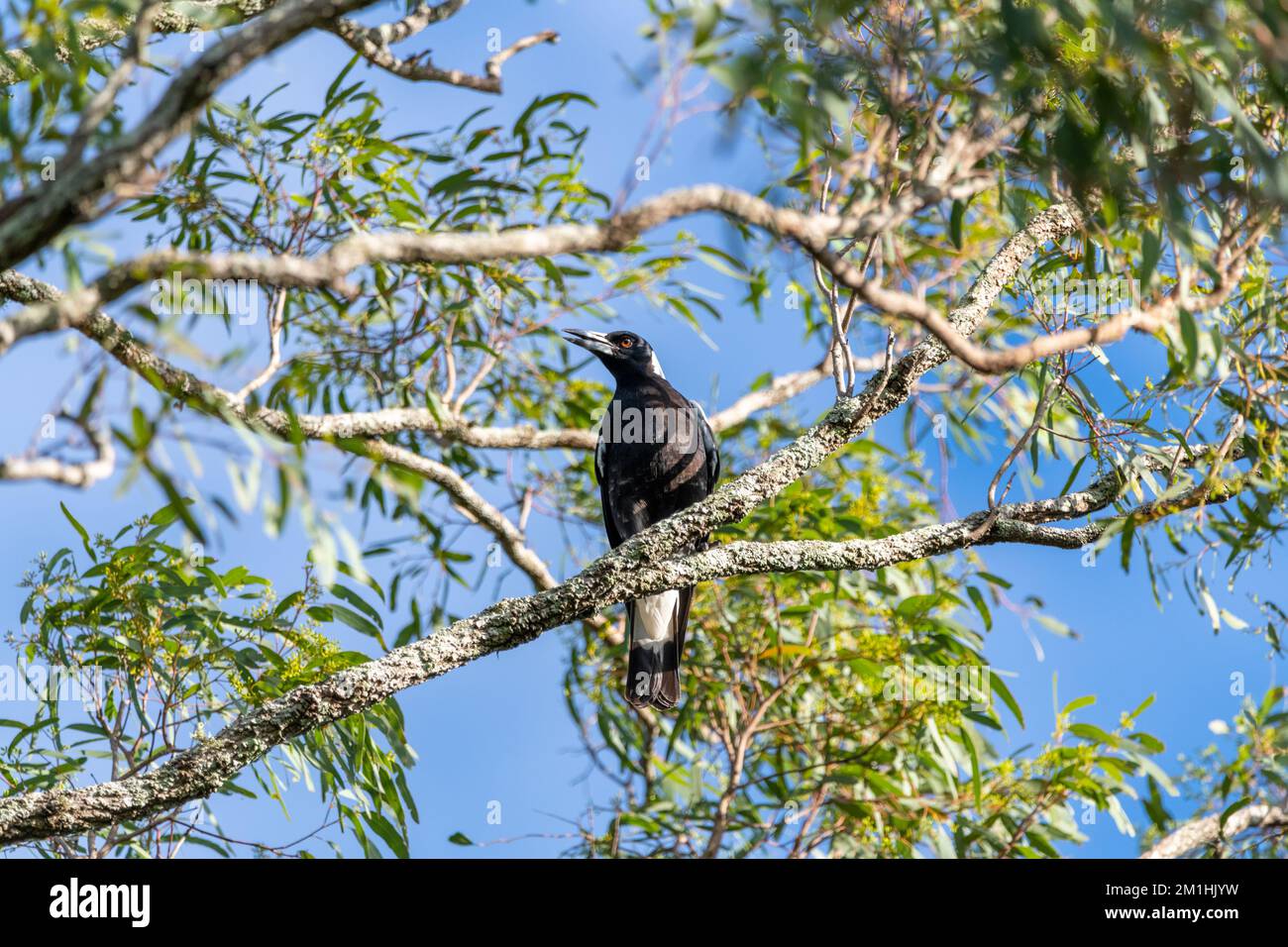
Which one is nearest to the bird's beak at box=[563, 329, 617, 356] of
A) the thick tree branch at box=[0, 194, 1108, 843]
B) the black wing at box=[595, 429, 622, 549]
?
the black wing at box=[595, 429, 622, 549]

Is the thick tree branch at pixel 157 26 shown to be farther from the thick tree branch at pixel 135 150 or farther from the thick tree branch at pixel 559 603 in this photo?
the thick tree branch at pixel 135 150

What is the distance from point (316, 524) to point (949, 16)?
50.4 inches

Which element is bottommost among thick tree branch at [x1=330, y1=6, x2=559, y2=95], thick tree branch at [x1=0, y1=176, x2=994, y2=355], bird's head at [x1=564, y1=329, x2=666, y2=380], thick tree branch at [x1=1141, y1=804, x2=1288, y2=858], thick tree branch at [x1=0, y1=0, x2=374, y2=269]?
thick tree branch at [x1=1141, y1=804, x2=1288, y2=858]

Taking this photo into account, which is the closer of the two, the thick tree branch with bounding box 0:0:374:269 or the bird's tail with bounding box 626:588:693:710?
the thick tree branch with bounding box 0:0:374:269

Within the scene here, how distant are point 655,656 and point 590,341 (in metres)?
1.30

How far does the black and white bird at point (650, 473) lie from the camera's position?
3635mm

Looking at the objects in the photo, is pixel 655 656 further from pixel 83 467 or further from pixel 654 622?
pixel 83 467

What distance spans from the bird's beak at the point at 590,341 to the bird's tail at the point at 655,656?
1100 millimetres

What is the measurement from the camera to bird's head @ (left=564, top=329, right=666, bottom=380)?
437 cm

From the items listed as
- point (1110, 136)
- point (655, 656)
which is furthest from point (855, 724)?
point (1110, 136)

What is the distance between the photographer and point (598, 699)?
170 inches

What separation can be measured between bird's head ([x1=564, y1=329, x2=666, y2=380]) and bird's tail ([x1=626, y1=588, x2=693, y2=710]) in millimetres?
1083

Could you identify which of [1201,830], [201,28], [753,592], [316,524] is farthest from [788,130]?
[753,592]

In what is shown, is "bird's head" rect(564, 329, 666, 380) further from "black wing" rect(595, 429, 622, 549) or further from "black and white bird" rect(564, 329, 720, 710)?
"black wing" rect(595, 429, 622, 549)
